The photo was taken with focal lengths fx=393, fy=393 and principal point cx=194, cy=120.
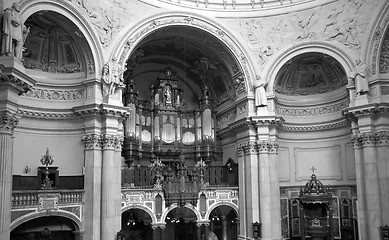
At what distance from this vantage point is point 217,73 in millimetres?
27172

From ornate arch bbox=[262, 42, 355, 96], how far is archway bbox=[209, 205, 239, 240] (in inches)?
327

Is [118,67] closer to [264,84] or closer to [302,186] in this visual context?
[264,84]

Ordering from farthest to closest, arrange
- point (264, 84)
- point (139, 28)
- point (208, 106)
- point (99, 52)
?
point (208, 106) < point (264, 84) < point (139, 28) < point (99, 52)

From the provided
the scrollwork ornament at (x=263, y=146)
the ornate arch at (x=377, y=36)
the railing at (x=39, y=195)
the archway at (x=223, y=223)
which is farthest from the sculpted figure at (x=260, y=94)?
the railing at (x=39, y=195)

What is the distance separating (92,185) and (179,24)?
10526mm

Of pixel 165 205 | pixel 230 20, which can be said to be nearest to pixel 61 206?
pixel 165 205

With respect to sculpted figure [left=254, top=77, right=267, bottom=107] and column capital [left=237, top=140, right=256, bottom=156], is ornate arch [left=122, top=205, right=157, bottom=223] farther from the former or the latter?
sculpted figure [left=254, top=77, right=267, bottom=107]

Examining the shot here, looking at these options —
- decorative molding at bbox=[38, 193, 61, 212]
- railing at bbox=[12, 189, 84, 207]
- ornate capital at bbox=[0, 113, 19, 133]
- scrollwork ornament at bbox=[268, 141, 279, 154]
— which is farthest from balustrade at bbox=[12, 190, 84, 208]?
scrollwork ornament at bbox=[268, 141, 279, 154]

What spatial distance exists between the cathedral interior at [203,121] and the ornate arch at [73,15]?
67 mm

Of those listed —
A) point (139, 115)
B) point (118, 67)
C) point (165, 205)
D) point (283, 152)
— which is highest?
point (118, 67)

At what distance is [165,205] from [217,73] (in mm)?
9829

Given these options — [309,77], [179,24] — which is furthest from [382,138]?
[179,24]

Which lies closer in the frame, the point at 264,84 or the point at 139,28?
the point at 139,28

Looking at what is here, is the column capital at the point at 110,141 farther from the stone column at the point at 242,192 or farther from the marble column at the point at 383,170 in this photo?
the marble column at the point at 383,170
